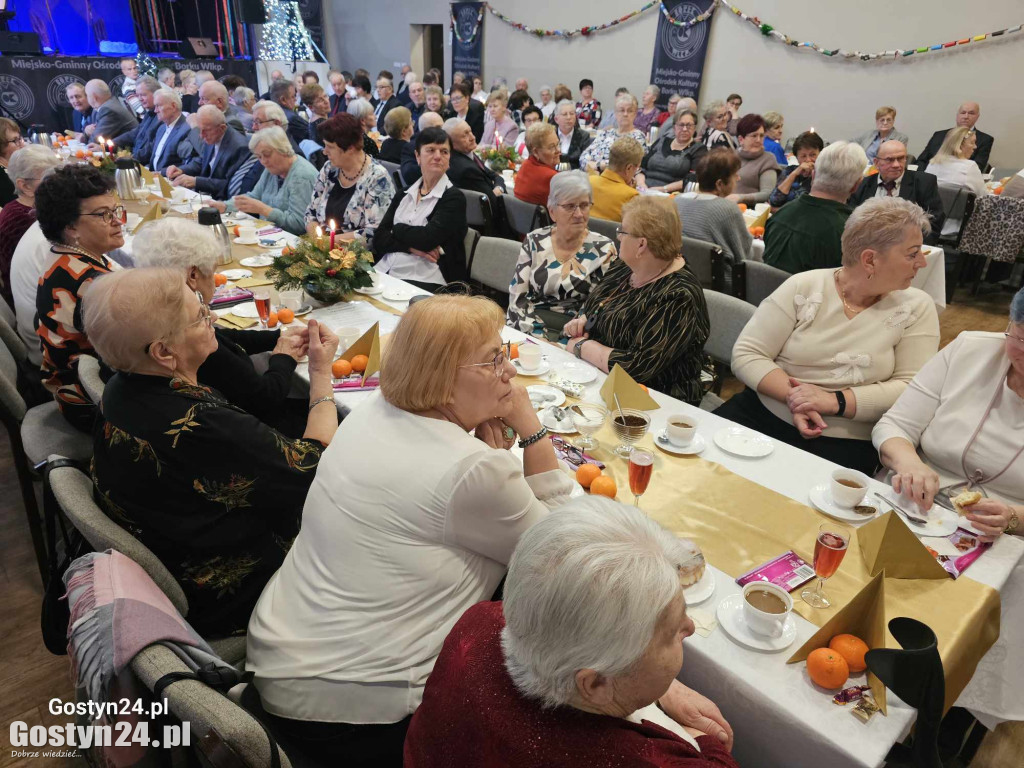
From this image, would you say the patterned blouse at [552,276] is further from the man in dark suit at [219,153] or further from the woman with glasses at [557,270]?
the man in dark suit at [219,153]

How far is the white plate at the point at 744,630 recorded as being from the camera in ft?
4.20

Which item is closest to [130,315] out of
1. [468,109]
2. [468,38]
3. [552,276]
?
[552,276]

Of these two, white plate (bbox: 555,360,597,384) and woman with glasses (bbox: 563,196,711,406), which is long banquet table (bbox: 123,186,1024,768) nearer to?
white plate (bbox: 555,360,597,384)

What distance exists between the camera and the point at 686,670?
4.38 feet

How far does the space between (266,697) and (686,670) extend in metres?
0.87

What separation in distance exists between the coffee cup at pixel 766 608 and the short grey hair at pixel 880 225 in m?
1.41

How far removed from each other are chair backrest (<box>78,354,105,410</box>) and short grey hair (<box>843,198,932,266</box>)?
2479mm

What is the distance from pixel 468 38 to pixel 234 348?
1325cm

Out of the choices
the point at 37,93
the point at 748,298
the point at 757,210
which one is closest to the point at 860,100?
the point at 757,210

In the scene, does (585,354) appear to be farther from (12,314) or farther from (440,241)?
(12,314)

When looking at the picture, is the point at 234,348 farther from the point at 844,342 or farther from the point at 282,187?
the point at 282,187

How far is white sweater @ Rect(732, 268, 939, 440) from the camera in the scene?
230cm

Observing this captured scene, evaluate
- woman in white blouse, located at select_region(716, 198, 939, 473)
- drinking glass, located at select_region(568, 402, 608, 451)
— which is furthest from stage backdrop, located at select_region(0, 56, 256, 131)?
woman in white blouse, located at select_region(716, 198, 939, 473)

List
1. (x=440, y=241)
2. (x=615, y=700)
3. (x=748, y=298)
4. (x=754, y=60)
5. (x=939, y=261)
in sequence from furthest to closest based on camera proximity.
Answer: (x=754, y=60) → (x=939, y=261) → (x=440, y=241) → (x=748, y=298) → (x=615, y=700)
